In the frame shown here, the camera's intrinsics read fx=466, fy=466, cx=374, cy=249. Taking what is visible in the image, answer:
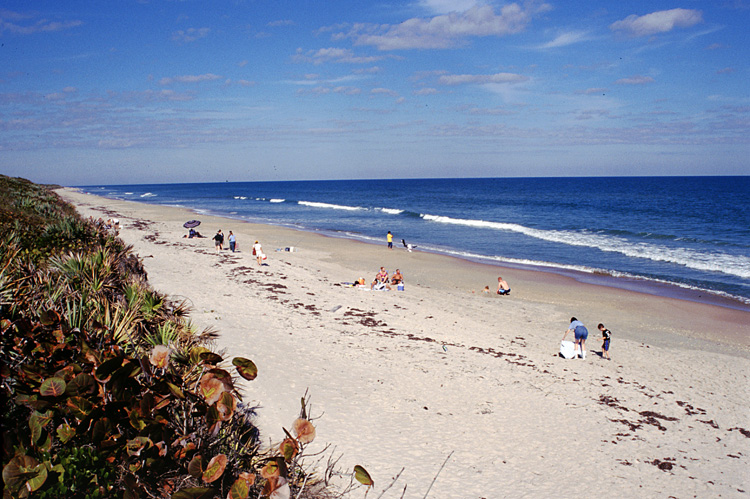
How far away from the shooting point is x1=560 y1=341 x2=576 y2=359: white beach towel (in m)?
12.0

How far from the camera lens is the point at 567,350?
12.1 metres

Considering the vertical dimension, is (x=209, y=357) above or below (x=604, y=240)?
above

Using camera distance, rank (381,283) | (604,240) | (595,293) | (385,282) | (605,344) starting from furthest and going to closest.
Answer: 1. (604,240)
2. (595,293)
3. (385,282)
4. (381,283)
5. (605,344)

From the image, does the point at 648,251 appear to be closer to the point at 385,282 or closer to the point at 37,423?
the point at 385,282

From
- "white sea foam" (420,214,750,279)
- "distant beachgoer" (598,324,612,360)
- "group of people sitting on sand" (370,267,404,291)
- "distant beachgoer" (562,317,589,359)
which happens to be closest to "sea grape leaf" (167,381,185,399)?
"distant beachgoer" (562,317,589,359)

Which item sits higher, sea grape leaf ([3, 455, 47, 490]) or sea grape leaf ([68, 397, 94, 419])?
sea grape leaf ([68, 397, 94, 419])

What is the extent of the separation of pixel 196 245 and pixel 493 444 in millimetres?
22822

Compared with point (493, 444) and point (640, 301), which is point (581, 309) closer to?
point (640, 301)

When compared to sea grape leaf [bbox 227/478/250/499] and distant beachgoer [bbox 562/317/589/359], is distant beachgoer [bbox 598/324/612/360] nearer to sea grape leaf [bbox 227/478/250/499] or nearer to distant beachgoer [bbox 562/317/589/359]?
distant beachgoer [bbox 562/317/589/359]

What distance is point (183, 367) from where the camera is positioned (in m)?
4.40

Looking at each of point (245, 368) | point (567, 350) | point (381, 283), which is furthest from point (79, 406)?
point (381, 283)

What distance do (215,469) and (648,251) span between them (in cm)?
3380

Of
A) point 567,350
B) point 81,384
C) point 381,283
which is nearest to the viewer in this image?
point 81,384

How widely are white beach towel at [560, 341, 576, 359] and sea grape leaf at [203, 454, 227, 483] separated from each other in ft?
34.8
